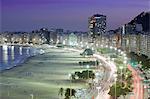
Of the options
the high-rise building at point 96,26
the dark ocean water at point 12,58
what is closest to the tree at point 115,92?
the dark ocean water at point 12,58

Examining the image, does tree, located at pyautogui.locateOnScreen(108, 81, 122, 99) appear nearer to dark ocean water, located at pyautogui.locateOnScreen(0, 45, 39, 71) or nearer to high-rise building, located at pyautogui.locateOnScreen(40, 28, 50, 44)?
dark ocean water, located at pyautogui.locateOnScreen(0, 45, 39, 71)

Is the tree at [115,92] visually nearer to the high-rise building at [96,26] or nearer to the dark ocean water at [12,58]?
the dark ocean water at [12,58]

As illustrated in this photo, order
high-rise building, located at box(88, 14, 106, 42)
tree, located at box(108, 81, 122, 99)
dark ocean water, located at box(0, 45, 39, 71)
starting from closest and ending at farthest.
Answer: tree, located at box(108, 81, 122, 99), dark ocean water, located at box(0, 45, 39, 71), high-rise building, located at box(88, 14, 106, 42)

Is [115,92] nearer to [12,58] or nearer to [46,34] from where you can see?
[12,58]

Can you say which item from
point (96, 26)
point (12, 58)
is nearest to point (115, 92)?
point (12, 58)

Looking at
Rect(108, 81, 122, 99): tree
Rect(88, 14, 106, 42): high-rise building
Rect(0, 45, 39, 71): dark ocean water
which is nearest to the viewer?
Rect(108, 81, 122, 99): tree

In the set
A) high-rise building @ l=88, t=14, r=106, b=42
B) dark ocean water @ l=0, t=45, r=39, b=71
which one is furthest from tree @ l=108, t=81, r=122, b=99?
high-rise building @ l=88, t=14, r=106, b=42

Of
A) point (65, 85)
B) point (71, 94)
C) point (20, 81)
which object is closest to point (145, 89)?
point (71, 94)

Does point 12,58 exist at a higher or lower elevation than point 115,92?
lower
